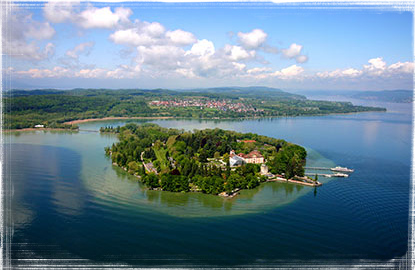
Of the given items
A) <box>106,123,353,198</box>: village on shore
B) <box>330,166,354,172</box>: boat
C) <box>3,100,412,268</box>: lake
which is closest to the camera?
<box>3,100,412,268</box>: lake

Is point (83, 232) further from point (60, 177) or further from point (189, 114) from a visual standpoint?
point (189, 114)

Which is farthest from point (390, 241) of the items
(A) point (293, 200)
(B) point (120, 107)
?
(B) point (120, 107)

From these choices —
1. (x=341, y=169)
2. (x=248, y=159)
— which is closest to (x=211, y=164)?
(x=248, y=159)

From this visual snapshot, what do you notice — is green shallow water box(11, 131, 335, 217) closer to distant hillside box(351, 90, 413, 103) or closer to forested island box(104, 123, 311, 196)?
forested island box(104, 123, 311, 196)

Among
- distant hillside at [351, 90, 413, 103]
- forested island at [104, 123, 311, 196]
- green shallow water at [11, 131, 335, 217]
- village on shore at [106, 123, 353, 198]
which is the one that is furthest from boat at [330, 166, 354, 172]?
distant hillside at [351, 90, 413, 103]

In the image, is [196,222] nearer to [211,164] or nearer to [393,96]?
[211,164]

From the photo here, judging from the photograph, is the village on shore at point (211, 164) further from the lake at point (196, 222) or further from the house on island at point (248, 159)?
the lake at point (196, 222)
